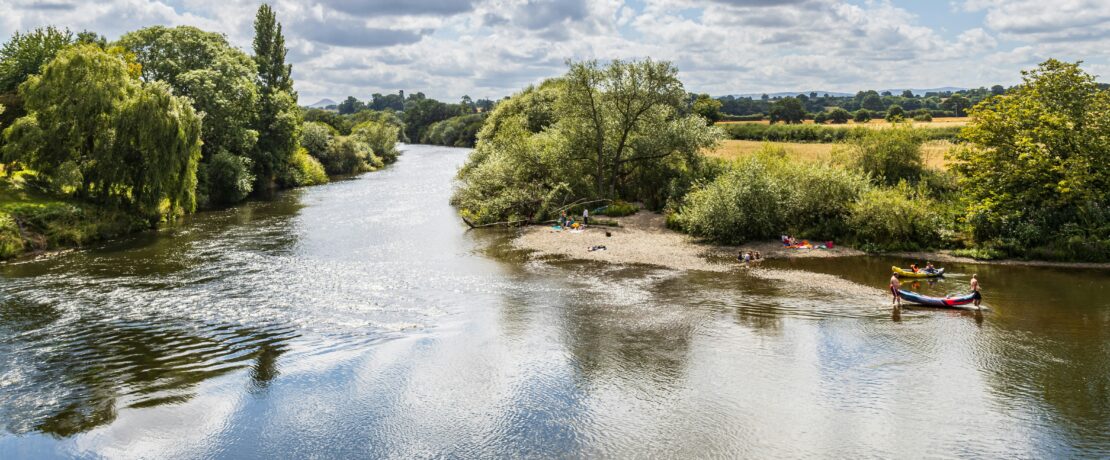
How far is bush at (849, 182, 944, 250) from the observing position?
36.9m

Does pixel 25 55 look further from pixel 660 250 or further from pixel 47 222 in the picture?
pixel 660 250

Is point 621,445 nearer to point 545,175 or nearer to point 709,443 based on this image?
point 709,443

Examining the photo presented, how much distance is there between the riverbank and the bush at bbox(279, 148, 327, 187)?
42.2m

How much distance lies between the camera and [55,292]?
28.6 metres

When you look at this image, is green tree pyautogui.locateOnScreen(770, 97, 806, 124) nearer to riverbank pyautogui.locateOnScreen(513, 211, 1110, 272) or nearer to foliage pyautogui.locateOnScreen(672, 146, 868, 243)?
riverbank pyautogui.locateOnScreen(513, 211, 1110, 272)

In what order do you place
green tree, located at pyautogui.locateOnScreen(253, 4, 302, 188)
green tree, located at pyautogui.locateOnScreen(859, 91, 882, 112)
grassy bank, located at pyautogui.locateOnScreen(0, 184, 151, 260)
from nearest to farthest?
1. grassy bank, located at pyautogui.locateOnScreen(0, 184, 151, 260)
2. green tree, located at pyautogui.locateOnScreen(253, 4, 302, 188)
3. green tree, located at pyautogui.locateOnScreen(859, 91, 882, 112)

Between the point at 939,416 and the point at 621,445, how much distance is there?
27.8 ft

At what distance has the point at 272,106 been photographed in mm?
72312

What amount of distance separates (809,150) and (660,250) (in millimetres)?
37217

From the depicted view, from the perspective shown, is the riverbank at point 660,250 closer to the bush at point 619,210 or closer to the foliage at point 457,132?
the bush at point 619,210

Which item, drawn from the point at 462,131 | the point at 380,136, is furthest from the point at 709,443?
the point at 462,131

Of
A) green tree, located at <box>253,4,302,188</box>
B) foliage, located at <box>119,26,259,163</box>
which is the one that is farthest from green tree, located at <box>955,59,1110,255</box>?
green tree, located at <box>253,4,302,188</box>

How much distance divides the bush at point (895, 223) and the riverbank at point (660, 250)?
3.75 ft

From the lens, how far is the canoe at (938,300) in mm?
26122
